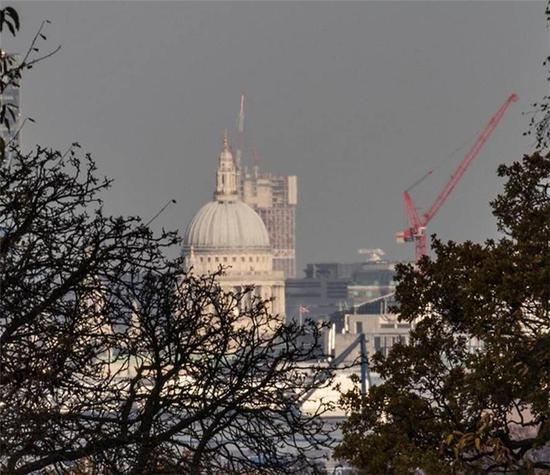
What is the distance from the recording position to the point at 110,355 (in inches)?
452

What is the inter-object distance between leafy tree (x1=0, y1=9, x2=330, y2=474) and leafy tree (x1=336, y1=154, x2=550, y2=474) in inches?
129

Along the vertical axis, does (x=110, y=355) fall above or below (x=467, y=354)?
below

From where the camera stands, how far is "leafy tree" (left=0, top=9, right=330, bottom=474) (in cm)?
1065

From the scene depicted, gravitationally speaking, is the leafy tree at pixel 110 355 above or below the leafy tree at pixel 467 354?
below

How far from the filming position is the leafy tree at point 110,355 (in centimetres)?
1065

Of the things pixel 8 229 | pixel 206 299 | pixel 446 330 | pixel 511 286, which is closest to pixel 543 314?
pixel 511 286

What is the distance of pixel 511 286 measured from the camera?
16.6 metres

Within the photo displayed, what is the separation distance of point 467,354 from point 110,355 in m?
5.81

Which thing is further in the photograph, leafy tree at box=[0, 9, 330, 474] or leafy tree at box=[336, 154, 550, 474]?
leafy tree at box=[336, 154, 550, 474]

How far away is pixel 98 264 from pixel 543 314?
5.68 metres

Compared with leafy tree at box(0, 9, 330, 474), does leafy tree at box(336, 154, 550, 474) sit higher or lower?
higher

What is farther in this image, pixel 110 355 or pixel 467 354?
pixel 467 354

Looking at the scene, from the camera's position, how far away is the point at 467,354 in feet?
55.0

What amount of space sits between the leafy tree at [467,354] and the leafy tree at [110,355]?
129 inches
